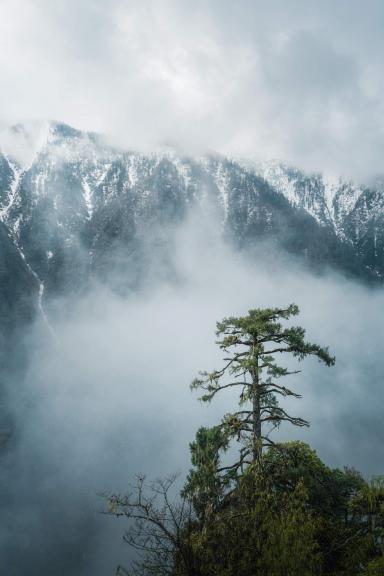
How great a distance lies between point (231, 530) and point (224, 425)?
19.0ft

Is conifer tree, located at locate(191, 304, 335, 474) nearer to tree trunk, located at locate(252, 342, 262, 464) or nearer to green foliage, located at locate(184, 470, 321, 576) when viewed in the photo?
tree trunk, located at locate(252, 342, 262, 464)

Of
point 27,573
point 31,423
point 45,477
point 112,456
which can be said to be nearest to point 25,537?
point 27,573

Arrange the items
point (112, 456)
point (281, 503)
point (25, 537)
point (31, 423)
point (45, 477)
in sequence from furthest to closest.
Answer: point (31, 423) → point (112, 456) → point (45, 477) → point (25, 537) → point (281, 503)

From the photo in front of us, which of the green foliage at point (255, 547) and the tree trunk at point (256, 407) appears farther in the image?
the tree trunk at point (256, 407)

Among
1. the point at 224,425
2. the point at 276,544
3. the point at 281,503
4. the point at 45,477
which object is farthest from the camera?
the point at 45,477

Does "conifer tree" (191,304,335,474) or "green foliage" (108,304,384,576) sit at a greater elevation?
"conifer tree" (191,304,335,474)

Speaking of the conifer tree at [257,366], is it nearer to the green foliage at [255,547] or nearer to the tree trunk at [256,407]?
the tree trunk at [256,407]

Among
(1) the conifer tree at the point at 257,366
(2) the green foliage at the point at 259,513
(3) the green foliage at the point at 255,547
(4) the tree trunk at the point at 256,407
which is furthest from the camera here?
(1) the conifer tree at the point at 257,366

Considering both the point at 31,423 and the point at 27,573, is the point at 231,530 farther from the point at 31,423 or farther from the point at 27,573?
the point at 31,423

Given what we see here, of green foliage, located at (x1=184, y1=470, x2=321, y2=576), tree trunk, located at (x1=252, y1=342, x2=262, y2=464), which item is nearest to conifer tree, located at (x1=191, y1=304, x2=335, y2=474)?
tree trunk, located at (x1=252, y1=342, x2=262, y2=464)

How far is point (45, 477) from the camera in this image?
161 m

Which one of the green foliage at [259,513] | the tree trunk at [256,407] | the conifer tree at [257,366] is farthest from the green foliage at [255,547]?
the conifer tree at [257,366]

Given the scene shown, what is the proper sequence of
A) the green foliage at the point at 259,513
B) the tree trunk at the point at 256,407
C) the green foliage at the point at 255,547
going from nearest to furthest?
1. the green foliage at the point at 259,513
2. the green foliage at the point at 255,547
3. the tree trunk at the point at 256,407

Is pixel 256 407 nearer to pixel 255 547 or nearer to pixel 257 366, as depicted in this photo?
pixel 257 366
